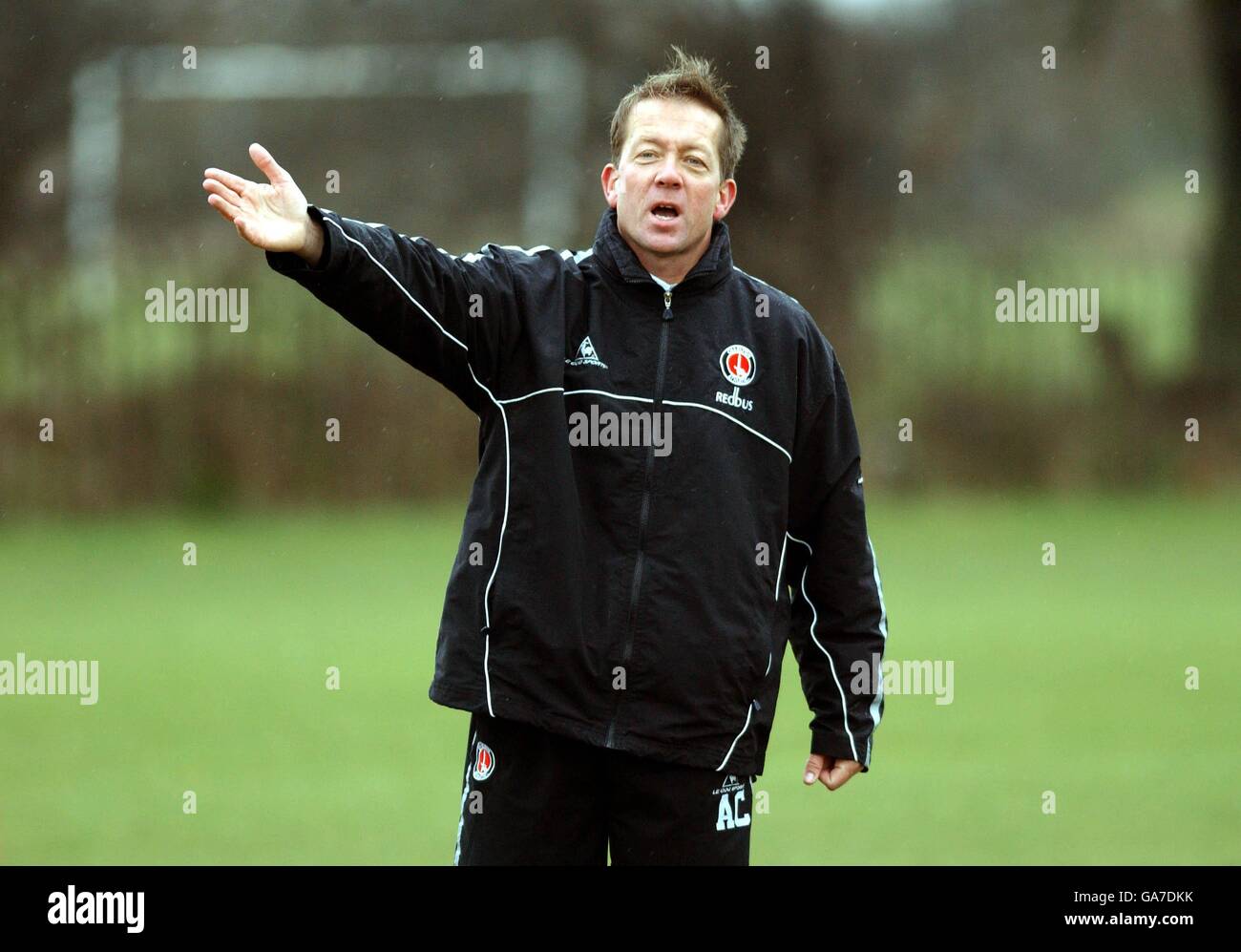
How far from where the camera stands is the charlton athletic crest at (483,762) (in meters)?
3.85

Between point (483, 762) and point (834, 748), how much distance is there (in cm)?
91

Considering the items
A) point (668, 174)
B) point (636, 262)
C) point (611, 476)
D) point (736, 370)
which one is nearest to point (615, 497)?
point (611, 476)

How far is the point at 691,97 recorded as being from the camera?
4102 mm

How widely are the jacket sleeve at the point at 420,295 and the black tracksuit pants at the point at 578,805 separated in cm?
82

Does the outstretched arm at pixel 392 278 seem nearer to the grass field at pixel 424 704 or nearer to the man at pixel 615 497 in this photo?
the man at pixel 615 497

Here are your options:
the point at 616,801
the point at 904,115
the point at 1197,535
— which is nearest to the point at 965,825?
the point at 616,801

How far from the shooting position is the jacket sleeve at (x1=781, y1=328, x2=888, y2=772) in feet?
13.4

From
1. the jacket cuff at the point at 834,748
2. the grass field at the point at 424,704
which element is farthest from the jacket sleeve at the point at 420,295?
the grass field at the point at 424,704

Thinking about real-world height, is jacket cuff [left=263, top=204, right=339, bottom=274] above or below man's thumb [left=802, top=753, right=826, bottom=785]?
above

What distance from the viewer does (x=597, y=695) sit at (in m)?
3.77

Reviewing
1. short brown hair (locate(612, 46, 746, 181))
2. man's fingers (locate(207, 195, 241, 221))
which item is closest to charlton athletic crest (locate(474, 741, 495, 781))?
man's fingers (locate(207, 195, 241, 221))

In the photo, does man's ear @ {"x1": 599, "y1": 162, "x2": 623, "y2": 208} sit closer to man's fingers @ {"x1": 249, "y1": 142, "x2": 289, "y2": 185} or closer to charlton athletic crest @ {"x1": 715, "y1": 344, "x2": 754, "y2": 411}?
charlton athletic crest @ {"x1": 715, "y1": 344, "x2": 754, "y2": 411}

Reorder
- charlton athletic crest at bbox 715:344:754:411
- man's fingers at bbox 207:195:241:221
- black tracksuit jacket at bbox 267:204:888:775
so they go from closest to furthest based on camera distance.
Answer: man's fingers at bbox 207:195:241:221, black tracksuit jacket at bbox 267:204:888:775, charlton athletic crest at bbox 715:344:754:411

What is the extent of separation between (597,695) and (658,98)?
1.47 meters
